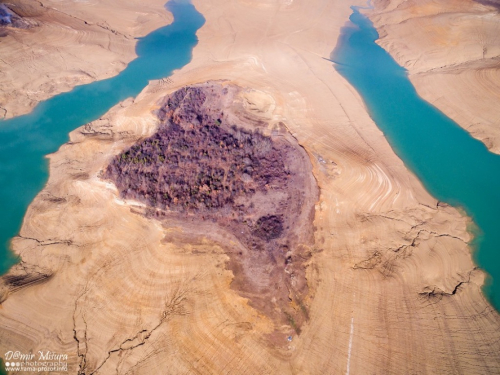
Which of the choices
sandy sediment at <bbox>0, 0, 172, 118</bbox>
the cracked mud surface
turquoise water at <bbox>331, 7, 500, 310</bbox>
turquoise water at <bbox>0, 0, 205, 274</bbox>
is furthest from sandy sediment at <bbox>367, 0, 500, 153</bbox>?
sandy sediment at <bbox>0, 0, 172, 118</bbox>

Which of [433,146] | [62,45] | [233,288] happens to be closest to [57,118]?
[62,45]

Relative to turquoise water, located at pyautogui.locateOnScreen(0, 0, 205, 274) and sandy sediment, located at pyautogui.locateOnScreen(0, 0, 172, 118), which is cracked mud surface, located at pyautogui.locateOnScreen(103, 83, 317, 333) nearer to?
turquoise water, located at pyautogui.locateOnScreen(0, 0, 205, 274)

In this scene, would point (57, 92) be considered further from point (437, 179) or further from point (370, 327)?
point (437, 179)

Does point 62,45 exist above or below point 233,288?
above

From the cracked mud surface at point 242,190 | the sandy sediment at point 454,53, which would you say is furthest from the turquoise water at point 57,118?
the sandy sediment at point 454,53

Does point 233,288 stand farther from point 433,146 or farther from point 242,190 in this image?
point 433,146

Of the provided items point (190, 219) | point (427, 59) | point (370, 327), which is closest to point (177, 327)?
point (190, 219)
